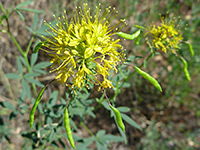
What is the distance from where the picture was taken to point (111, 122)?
12.0ft

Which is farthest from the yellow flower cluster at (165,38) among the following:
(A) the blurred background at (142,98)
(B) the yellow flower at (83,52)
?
(A) the blurred background at (142,98)

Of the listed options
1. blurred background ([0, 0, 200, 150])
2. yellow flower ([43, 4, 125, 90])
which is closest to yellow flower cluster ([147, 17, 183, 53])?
yellow flower ([43, 4, 125, 90])

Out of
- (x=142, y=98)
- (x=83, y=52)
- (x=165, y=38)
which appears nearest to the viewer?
(x=83, y=52)

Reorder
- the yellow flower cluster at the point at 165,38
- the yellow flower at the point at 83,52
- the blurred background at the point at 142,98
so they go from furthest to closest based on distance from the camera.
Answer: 1. the blurred background at the point at 142,98
2. the yellow flower cluster at the point at 165,38
3. the yellow flower at the point at 83,52

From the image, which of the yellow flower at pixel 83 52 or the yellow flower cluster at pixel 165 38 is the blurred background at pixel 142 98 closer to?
the yellow flower cluster at pixel 165 38

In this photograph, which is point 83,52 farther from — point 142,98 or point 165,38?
point 142,98

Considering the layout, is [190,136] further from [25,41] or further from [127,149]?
[25,41]

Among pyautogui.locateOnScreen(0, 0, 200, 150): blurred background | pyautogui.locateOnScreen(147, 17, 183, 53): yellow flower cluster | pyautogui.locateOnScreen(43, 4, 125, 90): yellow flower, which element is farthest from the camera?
pyautogui.locateOnScreen(0, 0, 200, 150): blurred background

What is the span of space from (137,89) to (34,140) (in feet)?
7.67

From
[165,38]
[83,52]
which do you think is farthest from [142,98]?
[83,52]

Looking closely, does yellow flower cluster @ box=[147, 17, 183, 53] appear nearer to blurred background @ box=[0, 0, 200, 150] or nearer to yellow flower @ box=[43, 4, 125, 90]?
yellow flower @ box=[43, 4, 125, 90]

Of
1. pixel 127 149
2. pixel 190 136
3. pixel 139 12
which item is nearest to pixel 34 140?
pixel 127 149

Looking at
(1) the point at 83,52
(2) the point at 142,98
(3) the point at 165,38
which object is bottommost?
(2) the point at 142,98

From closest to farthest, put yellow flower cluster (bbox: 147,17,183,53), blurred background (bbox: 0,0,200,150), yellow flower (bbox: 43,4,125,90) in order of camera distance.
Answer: yellow flower (bbox: 43,4,125,90), yellow flower cluster (bbox: 147,17,183,53), blurred background (bbox: 0,0,200,150)
